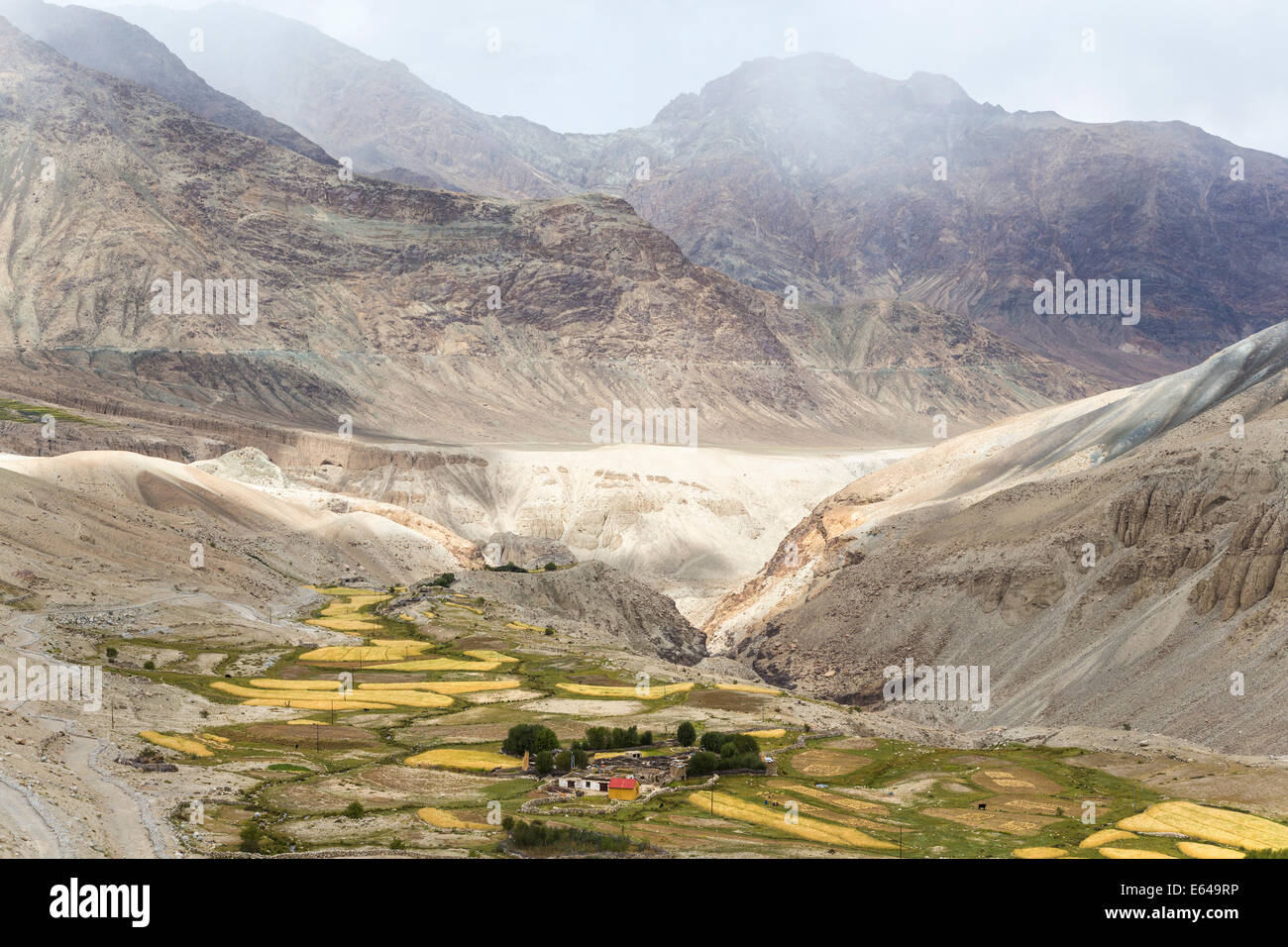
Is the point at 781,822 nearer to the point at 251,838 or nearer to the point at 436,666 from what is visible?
the point at 251,838

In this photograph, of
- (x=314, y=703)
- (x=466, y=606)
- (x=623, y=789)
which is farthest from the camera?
(x=466, y=606)

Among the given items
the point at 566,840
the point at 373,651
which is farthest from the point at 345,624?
the point at 566,840

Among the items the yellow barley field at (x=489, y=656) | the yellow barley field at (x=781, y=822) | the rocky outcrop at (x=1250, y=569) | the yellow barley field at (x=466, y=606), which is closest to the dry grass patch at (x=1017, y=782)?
the yellow barley field at (x=781, y=822)

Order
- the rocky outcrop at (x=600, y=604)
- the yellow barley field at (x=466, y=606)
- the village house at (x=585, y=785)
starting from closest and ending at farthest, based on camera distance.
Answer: the village house at (x=585, y=785)
the yellow barley field at (x=466, y=606)
the rocky outcrop at (x=600, y=604)

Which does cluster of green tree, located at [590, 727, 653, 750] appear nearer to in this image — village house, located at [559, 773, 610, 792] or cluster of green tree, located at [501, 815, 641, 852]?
village house, located at [559, 773, 610, 792]

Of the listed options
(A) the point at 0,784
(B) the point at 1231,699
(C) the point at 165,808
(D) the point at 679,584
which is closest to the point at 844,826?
(C) the point at 165,808

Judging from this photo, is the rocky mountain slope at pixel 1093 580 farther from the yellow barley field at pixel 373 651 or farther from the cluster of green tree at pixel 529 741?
the cluster of green tree at pixel 529 741
